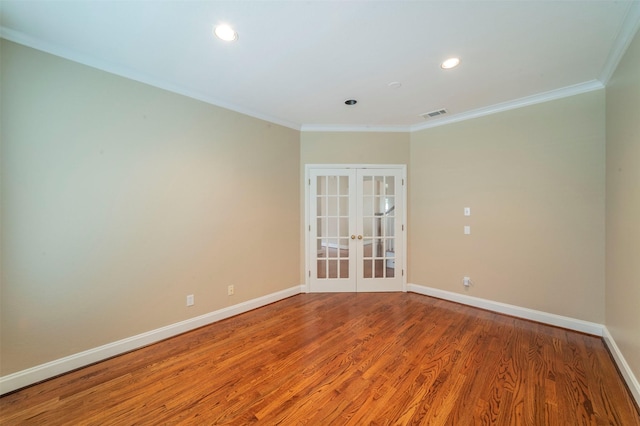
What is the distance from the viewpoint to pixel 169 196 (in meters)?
2.66

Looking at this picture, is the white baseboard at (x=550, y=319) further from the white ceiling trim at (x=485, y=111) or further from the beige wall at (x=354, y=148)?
the white ceiling trim at (x=485, y=111)

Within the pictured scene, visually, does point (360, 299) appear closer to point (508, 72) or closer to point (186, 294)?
point (186, 294)

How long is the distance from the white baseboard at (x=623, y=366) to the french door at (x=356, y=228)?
2.18m

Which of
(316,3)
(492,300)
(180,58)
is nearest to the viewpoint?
(316,3)

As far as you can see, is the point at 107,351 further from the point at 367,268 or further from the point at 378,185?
the point at 378,185

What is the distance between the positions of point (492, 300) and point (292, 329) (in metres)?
2.61

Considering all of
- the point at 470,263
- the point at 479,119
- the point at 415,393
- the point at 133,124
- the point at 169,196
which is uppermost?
the point at 479,119

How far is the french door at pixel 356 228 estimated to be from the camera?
4027 mm

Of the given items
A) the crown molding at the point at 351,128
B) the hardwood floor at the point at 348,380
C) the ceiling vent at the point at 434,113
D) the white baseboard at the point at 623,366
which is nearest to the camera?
the hardwood floor at the point at 348,380

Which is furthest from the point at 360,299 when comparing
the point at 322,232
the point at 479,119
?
the point at 479,119

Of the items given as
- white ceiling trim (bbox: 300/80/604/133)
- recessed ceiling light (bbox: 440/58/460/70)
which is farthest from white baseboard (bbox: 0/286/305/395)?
recessed ceiling light (bbox: 440/58/460/70)

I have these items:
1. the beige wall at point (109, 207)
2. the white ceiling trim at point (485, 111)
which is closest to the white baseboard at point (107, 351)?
the beige wall at point (109, 207)

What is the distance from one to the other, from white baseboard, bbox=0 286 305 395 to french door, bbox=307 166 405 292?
132 cm

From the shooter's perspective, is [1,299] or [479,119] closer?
[1,299]
